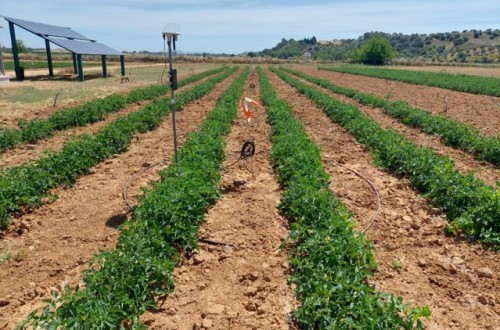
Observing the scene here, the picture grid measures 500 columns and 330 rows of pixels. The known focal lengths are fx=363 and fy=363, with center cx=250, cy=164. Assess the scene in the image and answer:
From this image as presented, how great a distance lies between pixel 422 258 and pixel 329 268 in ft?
6.15

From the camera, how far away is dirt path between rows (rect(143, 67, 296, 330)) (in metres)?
4.10

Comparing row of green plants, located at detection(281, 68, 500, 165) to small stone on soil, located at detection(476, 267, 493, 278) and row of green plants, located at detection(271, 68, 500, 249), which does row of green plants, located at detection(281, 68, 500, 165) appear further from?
small stone on soil, located at detection(476, 267, 493, 278)

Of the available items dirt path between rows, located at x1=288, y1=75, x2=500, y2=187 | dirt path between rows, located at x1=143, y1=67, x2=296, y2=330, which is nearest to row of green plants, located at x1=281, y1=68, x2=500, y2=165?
dirt path between rows, located at x1=288, y1=75, x2=500, y2=187

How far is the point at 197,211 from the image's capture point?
605 cm

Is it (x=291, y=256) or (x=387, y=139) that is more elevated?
(x=387, y=139)

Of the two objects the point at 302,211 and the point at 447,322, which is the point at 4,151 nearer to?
the point at 302,211

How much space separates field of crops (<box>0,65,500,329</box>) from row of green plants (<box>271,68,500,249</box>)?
1.3 inches

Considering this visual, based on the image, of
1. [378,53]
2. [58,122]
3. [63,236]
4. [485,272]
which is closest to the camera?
[485,272]

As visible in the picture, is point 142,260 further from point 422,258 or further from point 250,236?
point 422,258

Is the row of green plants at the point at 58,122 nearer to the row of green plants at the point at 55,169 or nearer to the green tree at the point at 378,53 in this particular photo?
the row of green plants at the point at 55,169

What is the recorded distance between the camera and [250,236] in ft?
19.3

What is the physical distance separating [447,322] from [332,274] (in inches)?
52.7

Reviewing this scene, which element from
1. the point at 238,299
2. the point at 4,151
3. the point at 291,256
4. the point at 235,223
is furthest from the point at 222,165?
the point at 4,151

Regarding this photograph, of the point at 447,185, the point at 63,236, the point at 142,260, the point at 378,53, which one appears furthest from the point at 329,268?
the point at 378,53
